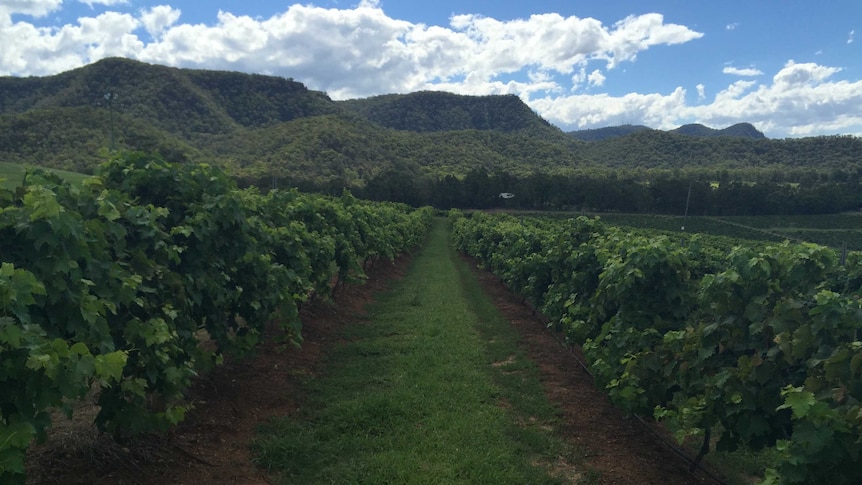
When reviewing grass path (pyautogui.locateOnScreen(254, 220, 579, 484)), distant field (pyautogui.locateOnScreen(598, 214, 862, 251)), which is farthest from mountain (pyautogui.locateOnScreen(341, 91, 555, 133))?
grass path (pyautogui.locateOnScreen(254, 220, 579, 484))

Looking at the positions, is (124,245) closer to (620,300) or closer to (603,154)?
(620,300)

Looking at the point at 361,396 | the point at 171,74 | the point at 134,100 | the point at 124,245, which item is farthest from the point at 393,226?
the point at 171,74

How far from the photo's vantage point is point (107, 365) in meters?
3.50

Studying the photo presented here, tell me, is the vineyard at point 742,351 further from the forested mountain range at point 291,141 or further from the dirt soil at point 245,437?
the forested mountain range at point 291,141

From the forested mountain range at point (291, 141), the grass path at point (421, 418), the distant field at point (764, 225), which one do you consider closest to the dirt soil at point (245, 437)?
the grass path at point (421, 418)

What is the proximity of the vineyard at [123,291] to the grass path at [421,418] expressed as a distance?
1428mm

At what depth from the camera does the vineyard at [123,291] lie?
10.9 ft

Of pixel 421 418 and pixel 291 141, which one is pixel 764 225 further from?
pixel 291 141

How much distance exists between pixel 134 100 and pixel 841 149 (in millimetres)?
149339

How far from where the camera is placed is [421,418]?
7.30 m

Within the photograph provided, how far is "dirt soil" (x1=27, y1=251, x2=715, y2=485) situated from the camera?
4945 millimetres

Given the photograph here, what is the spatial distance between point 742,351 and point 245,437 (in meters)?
5.93

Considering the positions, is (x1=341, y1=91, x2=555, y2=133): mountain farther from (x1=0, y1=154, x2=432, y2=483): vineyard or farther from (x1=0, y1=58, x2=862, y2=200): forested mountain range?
(x1=0, y1=154, x2=432, y2=483): vineyard

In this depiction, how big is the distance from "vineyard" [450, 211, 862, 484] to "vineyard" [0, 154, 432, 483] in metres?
5.04
